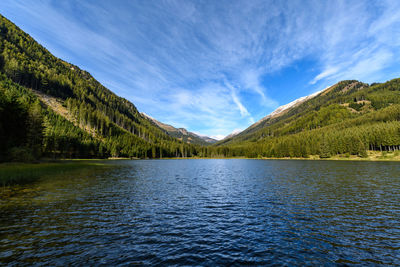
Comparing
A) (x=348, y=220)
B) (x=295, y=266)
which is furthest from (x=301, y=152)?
(x=295, y=266)

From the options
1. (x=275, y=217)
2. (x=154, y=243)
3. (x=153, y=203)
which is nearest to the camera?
(x=154, y=243)

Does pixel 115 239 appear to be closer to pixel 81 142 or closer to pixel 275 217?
pixel 275 217

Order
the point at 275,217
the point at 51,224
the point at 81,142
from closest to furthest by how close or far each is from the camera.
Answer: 1. the point at 51,224
2. the point at 275,217
3. the point at 81,142

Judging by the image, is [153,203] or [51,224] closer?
[51,224]

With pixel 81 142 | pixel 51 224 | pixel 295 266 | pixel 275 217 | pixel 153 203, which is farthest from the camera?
pixel 81 142

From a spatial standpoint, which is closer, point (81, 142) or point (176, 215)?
point (176, 215)

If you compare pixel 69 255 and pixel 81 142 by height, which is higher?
pixel 81 142

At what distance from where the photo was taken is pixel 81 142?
5782 inches

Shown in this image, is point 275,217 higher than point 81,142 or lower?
lower

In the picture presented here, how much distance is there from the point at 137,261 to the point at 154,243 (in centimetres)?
286

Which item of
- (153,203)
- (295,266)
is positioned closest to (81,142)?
(153,203)

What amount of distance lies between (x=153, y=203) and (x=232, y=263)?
17.2 metres

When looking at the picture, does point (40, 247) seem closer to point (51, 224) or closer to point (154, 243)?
point (51, 224)

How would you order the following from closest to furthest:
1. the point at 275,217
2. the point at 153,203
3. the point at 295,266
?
the point at 295,266
the point at 275,217
the point at 153,203
